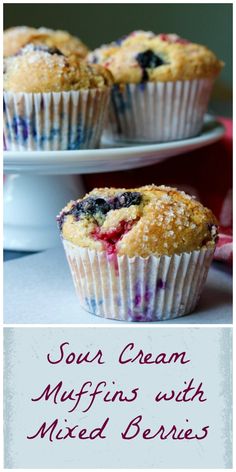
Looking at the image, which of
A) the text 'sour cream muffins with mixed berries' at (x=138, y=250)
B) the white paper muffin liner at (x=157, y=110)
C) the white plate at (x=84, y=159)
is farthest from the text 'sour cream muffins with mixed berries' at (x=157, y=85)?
the text 'sour cream muffins with mixed berries' at (x=138, y=250)

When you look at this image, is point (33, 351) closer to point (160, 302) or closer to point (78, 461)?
point (78, 461)

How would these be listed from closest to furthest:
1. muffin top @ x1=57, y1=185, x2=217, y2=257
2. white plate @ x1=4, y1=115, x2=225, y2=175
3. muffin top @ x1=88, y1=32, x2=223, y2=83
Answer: muffin top @ x1=57, y1=185, x2=217, y2=257
white plate @ x1=4, y1=115, x2=225, y2=175
muffin top @ x1=88, y1=32, x2=223, y2=83

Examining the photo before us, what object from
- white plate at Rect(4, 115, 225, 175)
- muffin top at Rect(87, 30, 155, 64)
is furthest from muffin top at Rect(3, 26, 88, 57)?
white plate at Rect(4, 115, 225, 175)

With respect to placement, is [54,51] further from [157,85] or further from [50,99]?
[157,85]

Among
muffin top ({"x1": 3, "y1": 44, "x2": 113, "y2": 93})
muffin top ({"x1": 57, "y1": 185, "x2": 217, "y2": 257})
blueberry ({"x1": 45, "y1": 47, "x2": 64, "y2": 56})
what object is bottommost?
muffin top ({"x1": 57, "y1": 185, "x2": 217, "y2": 257})

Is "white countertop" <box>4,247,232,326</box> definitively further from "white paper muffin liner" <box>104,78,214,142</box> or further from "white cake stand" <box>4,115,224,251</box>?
"white paper muffin liner" <box>104,78,214,142</box>
